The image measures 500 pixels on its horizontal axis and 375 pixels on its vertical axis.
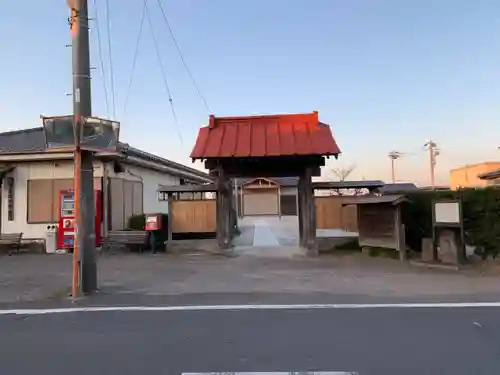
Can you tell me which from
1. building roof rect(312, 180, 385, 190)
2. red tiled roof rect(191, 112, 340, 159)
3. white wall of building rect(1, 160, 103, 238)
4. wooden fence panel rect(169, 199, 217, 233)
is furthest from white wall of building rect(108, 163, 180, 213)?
building roof rect(312, 180, 385, 190)

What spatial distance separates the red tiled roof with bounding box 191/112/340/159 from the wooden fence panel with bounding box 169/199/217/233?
4247mm

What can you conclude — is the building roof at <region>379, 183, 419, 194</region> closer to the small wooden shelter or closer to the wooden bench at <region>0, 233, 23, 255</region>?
the small wooden shelter

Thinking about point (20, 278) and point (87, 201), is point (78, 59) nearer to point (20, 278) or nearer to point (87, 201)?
point (87, 201)

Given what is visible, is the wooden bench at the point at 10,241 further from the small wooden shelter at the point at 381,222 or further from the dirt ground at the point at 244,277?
the small wooden shelter at the point at 381,222

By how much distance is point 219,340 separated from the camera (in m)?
5.65

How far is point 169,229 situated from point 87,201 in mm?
7836

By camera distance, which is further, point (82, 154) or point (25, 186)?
point (25, 186)

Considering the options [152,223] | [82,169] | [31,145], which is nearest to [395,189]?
[152,223]

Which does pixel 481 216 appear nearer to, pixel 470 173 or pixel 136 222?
pixel 136 222

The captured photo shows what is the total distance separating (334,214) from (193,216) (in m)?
5.78

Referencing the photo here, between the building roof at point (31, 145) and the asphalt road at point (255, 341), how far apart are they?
32.1 ft

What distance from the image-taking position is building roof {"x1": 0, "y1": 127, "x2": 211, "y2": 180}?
54.1 ft

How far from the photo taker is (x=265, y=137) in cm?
1488

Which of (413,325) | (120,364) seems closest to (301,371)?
(120,364)
